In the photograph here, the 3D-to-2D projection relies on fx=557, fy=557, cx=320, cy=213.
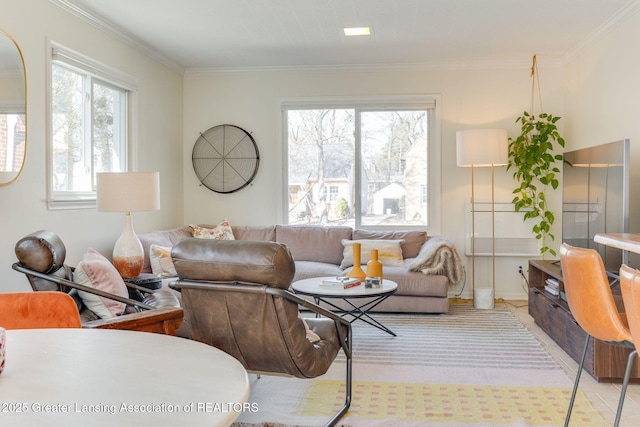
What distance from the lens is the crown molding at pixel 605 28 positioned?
13.2ft

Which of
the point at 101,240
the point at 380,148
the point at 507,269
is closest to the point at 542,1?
→ the point at 380,148

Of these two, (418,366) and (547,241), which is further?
(547,241)

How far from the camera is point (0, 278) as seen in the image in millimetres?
3250

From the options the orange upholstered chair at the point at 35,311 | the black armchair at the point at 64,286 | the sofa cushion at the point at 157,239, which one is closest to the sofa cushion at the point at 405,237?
the sofa cushion at the point at 157,239

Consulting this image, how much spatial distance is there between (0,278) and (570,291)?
10.00 ft

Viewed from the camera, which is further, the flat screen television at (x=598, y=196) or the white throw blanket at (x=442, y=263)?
the white throw blanket at (x=442, y=263)

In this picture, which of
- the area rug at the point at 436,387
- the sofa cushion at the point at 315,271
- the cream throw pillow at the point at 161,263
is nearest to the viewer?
the area rug at the point at 436,387

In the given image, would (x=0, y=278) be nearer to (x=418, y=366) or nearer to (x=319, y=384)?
(x=319, y=384)

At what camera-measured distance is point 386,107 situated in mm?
5961

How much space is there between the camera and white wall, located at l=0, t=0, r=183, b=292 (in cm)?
337

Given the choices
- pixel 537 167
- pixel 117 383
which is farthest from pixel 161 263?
pixel 537 167

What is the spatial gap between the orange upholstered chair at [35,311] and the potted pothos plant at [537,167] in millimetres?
4667

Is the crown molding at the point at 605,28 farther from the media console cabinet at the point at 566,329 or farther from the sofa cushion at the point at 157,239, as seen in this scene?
the sofa cushion at the point at 157,239

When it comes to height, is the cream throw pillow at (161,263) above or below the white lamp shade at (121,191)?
below
